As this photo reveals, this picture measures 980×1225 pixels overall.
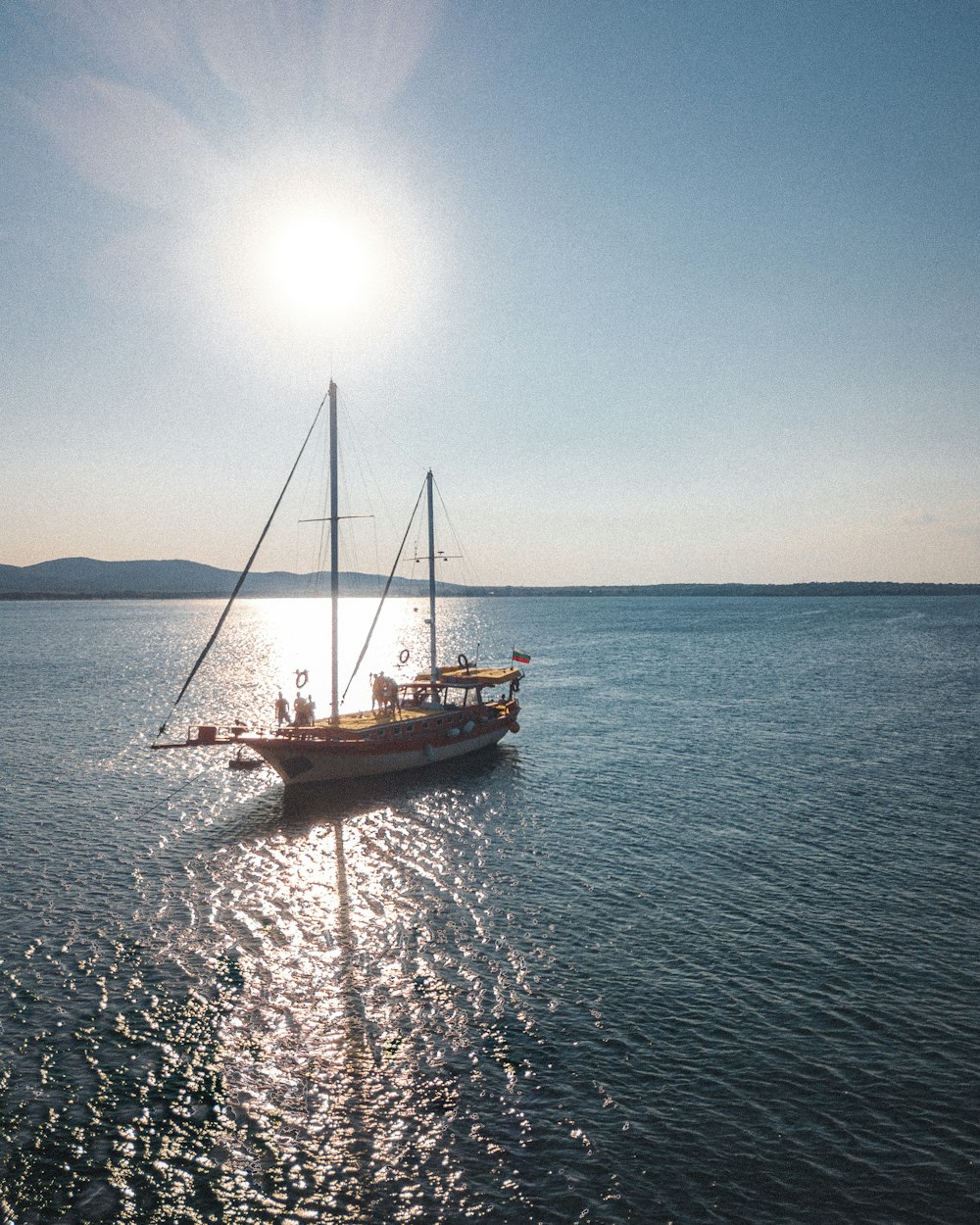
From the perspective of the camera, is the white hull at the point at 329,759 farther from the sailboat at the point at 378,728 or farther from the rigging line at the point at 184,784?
the rigging line at the point at 184,784

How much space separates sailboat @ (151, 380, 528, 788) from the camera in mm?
40062

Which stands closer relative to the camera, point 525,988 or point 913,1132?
point 913,1132

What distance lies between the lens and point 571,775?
45531 millimetres

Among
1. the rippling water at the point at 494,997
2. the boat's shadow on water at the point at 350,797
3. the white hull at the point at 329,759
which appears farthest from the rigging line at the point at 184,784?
the white hull at the point at 329,759

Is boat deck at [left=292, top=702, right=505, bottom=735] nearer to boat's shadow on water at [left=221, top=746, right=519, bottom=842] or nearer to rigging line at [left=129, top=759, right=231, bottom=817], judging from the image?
boat's shadow on water at [left=221, top=746, right=519, bottom=842]

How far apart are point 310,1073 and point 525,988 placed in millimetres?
6181

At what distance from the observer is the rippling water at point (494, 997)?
1415cm

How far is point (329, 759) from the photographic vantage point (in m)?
41.0

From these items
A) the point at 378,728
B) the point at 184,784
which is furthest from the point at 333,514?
the point at 184,784

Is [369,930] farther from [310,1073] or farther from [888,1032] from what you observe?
[888,1032]

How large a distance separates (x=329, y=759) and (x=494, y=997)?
74.1 feet

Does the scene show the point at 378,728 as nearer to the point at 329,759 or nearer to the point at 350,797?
the point at 329,759

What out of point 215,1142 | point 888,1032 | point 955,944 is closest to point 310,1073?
point 215,1142

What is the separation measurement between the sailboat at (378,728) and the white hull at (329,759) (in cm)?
5
